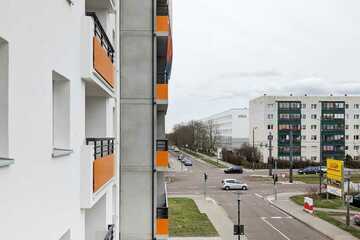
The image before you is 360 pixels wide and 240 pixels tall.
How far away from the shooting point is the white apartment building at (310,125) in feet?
265

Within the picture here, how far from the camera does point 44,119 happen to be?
395 centimetres

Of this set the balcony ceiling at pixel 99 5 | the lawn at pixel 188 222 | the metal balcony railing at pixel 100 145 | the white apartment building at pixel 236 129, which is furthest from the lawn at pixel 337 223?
the white apartment building at pixel 236 129

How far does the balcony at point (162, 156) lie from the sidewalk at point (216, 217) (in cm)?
1069

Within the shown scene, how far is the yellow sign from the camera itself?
33500mm

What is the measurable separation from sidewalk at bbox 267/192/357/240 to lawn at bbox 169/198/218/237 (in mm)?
6394

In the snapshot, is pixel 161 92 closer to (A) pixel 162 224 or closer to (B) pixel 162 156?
(B) pixel 162 156

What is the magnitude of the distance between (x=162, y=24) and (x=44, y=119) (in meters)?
9.26

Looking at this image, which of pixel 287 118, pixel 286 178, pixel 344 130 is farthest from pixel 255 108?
pixel 286 178

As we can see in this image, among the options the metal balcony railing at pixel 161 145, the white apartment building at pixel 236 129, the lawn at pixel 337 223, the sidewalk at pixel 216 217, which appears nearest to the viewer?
the metal balcony railing at pixel 161 145

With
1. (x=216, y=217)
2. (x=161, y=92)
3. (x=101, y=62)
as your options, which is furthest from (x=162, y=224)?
(x=216, y=217)

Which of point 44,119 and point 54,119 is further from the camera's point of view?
point 54,119

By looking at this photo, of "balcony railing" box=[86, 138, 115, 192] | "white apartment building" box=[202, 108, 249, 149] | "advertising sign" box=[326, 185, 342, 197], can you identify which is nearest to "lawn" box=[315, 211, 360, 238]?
"advertising sign" box=[326, 185, 342, 197]

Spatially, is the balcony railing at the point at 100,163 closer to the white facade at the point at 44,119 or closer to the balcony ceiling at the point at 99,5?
the white facade at the point at 44,119

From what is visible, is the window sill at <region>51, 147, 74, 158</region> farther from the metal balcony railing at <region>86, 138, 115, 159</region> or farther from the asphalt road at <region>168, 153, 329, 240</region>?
the asphalt road at <region>168, 153, 329, 240</region>
